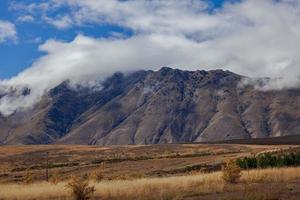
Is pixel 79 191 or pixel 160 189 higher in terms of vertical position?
pixel 79 191

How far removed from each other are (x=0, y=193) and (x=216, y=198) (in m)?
13.3

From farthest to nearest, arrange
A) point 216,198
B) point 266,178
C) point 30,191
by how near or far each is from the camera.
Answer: point 266,178 → point 30,191 → point 216,198

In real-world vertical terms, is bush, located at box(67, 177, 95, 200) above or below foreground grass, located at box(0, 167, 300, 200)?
above

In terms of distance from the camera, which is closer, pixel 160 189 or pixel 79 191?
pixel 79 191

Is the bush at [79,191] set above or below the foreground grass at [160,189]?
above

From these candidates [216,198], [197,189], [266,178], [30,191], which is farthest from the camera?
[266,178]

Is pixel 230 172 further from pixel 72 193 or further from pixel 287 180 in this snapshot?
pixel 72 193

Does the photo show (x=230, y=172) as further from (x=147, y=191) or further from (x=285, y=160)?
(x=285, y=160)

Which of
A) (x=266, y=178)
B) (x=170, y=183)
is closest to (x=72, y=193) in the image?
(x=170, y=183)

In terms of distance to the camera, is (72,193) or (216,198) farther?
(72,193)

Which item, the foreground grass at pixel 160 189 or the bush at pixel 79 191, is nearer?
the bush at pixel 79 191

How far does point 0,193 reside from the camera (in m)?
32.4

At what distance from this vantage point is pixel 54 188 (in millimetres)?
33469

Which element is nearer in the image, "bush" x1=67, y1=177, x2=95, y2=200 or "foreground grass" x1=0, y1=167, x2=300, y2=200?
"bush" x1=67, y1=177, x2=95, y2=200
